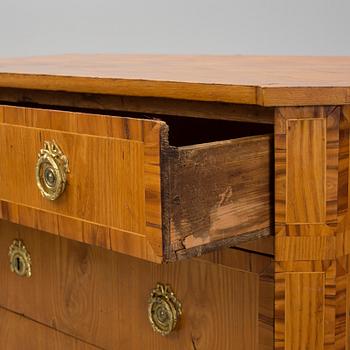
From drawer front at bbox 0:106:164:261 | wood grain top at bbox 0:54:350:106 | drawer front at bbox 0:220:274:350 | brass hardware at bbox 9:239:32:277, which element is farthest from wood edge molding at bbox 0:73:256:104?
brass hardware at bbox 9:239:32:277

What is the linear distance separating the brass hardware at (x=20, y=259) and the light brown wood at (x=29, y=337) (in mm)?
99

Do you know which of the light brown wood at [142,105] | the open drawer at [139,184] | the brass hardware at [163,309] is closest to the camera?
the open drawer at [139,184]

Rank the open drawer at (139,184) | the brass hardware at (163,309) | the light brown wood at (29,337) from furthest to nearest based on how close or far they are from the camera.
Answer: the light brown wood at (29,337)
the brass hardware at (163,309)
the open drawer at (139,184)

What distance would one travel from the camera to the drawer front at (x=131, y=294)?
3.97 ft

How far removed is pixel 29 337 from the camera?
169 cm

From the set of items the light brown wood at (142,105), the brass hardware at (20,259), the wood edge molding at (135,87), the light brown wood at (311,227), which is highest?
the wood edge molding at (135,87)

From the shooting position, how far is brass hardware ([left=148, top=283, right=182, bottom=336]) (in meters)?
1.31

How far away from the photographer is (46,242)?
5.14ft

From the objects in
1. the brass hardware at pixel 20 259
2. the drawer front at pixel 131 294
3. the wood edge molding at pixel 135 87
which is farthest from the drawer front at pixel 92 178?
the brass hardware at pixel 20 259

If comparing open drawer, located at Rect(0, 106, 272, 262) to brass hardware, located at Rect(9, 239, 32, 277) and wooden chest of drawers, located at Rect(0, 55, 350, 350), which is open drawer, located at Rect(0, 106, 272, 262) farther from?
brass hardware, located at Rect(9, 239, 32, 277)

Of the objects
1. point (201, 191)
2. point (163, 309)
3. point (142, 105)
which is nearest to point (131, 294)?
point (163, 309)

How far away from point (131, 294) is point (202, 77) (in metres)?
0.39

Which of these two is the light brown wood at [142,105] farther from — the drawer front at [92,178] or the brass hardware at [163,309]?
the brass hardware at [163,309]

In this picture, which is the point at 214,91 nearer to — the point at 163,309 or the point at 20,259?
the point at 163,309
